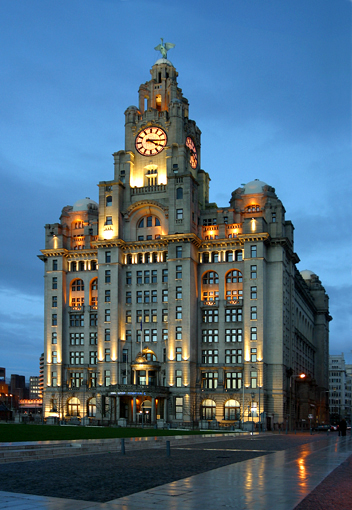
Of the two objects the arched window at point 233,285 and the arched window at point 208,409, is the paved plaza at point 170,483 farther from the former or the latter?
the arched window at point 233,285

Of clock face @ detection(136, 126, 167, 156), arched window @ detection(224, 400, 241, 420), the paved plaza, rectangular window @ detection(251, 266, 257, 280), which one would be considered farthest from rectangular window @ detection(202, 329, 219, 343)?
the paved plaza

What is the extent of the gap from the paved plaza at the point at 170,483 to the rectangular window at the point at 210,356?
88.7m

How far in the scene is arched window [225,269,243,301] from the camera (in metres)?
125

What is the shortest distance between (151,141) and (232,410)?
5771cm

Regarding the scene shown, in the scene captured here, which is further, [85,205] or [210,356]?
[85,205]

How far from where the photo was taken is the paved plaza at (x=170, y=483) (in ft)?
63.3

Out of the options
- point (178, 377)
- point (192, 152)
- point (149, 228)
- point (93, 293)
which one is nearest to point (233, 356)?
point (178, 377)

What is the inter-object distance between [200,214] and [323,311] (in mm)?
77883

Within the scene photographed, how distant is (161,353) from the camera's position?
12456 cm

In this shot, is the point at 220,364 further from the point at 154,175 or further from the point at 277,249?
the point at 154,175

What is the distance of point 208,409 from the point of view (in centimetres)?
12231

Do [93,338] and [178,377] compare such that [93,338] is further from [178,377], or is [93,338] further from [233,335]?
[233,335]

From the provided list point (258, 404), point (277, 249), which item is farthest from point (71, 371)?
point (277, 249)

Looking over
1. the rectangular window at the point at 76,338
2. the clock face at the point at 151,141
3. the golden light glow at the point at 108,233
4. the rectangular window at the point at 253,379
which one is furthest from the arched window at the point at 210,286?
the clock face at the point at 151,141
